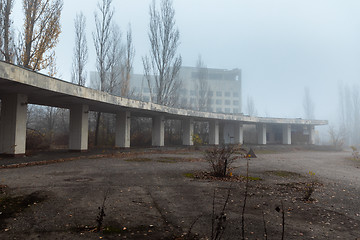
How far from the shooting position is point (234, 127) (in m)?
31.7

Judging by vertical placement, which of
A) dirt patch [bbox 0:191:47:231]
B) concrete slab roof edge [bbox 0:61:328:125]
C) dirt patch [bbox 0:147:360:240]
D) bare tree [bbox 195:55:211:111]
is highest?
bare tree [bbox 195:55:211:111]

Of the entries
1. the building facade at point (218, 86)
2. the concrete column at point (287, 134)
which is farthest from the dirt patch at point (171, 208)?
the building facade at point (218, 86)

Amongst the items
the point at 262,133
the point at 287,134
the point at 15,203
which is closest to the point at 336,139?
the point at 287,134

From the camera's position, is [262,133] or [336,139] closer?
[262,133]

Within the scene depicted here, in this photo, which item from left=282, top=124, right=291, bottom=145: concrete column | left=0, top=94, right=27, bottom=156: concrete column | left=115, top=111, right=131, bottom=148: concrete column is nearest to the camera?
left=0, top=94, right=27, bottom=156: concrete column

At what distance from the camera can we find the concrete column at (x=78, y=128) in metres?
15.5

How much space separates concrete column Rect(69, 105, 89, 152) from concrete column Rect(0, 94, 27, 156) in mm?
3697

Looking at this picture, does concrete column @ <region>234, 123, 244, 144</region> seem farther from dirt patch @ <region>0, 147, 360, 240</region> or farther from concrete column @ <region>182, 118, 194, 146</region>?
dirt patch @ <region>0, 147, 360, 240</region>

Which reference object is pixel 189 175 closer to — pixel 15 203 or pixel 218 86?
pixel 15 203

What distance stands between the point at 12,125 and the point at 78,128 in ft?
13.6

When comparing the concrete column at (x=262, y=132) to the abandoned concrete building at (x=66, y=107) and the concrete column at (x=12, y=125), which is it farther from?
the concrete column at (x=12, y=125)

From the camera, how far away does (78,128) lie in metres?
15.5

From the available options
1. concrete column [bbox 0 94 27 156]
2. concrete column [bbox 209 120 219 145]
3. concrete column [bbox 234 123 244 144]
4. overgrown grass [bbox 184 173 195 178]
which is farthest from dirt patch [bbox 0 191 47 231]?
concrete column [bbox 234 123 244 144]

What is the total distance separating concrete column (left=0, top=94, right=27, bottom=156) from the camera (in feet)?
38.1
